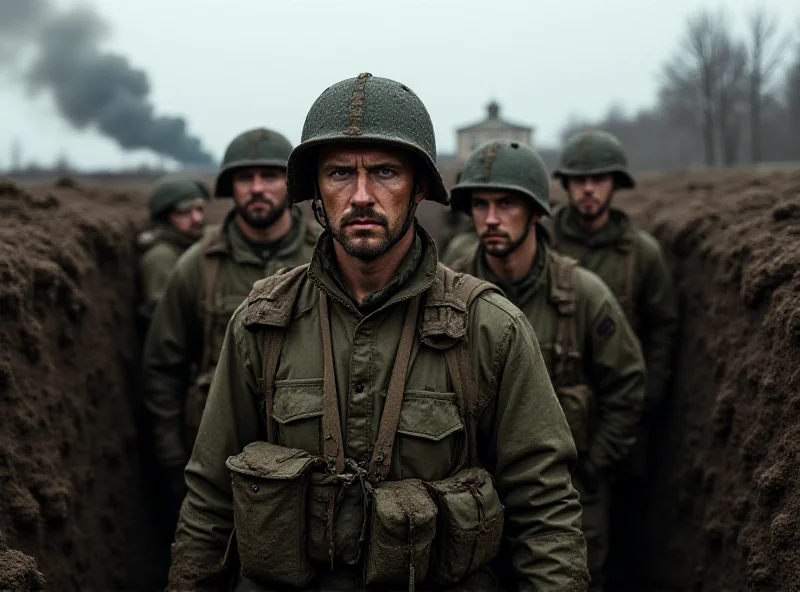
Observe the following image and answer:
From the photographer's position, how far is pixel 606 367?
204 inches

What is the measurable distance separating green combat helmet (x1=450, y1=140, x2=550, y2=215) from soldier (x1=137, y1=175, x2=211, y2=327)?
289cm

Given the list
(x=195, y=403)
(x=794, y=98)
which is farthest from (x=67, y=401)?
(x=794, y=98)

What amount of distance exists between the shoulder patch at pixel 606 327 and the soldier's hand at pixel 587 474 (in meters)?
0.76

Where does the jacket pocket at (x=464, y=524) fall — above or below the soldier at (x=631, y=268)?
below

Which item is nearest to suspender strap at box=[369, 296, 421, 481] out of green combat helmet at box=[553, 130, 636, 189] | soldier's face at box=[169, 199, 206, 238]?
green combat helmet at box=[553, 130, 636, 189]

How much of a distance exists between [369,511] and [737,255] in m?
3.43

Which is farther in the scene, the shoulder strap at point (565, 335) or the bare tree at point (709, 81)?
the bare tree at point (709, 81)

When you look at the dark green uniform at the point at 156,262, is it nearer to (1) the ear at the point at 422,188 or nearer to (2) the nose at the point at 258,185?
(2) the nose at the point at 258,185

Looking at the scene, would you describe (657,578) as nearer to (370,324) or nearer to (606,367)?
(606,367)

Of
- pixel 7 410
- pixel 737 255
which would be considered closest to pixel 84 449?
pixel 7 410

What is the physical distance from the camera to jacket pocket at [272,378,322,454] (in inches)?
113

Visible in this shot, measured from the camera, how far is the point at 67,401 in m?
4.94

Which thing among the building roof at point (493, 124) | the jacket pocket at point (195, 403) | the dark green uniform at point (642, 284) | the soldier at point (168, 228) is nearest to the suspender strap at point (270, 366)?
the jacket pocket at point (195, 403)

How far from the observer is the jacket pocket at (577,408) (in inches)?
194
